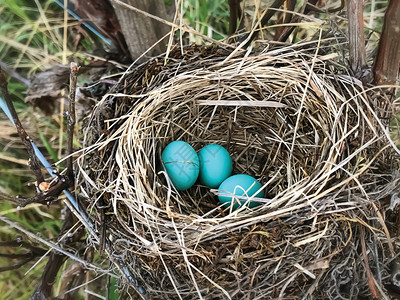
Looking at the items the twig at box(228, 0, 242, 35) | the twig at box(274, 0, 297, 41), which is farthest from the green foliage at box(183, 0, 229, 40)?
the twig at box(274, 0, 297, 41)

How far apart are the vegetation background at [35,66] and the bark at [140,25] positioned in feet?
0.75

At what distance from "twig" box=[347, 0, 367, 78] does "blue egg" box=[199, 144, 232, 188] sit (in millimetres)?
453

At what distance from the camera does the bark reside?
1.31 meters

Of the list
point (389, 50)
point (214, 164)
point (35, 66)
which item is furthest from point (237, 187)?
point (35, 66)

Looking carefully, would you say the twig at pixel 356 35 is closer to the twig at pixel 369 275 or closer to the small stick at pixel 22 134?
the twig at pixel 369 275

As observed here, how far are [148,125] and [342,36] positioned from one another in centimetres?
62

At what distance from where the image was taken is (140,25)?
1354 mm

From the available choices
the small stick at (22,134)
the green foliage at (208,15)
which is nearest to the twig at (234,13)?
the green foliage at (208,15)

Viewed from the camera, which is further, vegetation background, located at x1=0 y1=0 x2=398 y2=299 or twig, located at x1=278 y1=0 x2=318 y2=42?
vegetation background, located at x1=0 y1=0 x2=398 y2=299

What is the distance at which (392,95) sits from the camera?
3.74 ft

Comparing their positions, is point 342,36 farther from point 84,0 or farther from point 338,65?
point 84,0

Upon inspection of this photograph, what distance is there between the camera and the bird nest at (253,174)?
1043 mm

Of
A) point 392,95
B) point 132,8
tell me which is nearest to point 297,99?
point 392,95

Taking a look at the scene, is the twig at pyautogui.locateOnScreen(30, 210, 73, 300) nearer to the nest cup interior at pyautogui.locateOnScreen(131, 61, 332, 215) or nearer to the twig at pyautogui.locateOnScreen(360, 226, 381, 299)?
the nest cup interior at pyautogui.locateOnScreen(131, 61, 332, 215)
